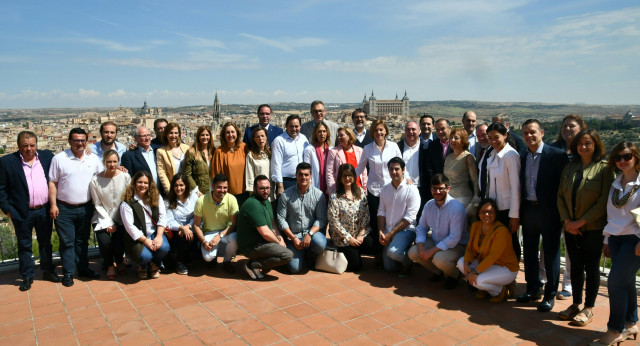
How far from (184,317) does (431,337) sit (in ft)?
7.08

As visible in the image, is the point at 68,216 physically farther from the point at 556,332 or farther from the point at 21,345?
the point at 556,332

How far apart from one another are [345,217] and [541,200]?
2.09m

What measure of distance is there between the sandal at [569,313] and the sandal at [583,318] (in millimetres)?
41

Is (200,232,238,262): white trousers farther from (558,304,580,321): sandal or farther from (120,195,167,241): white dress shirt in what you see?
(558,304,580,321): sandal

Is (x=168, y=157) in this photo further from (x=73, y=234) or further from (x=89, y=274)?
(x=89, y=274)

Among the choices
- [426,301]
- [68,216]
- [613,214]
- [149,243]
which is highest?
[613,214]

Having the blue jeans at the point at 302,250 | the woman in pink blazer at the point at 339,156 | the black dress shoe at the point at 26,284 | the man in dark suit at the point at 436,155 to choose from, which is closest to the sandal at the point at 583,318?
the man in dark suit at the point at 436,155

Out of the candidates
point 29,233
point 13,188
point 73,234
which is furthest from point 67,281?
point 13,188

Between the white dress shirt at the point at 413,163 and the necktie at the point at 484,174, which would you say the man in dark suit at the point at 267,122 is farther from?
the necktie at the point at 484,174

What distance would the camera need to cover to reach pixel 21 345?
3213 millimetres

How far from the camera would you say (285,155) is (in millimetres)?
5492

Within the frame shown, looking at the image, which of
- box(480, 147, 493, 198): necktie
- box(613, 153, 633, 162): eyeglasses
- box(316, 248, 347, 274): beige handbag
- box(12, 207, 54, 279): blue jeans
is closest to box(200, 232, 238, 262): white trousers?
box(316, 248, 347, 274): beige handbag

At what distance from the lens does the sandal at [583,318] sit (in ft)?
11.5

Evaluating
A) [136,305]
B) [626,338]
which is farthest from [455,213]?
[136,305]
